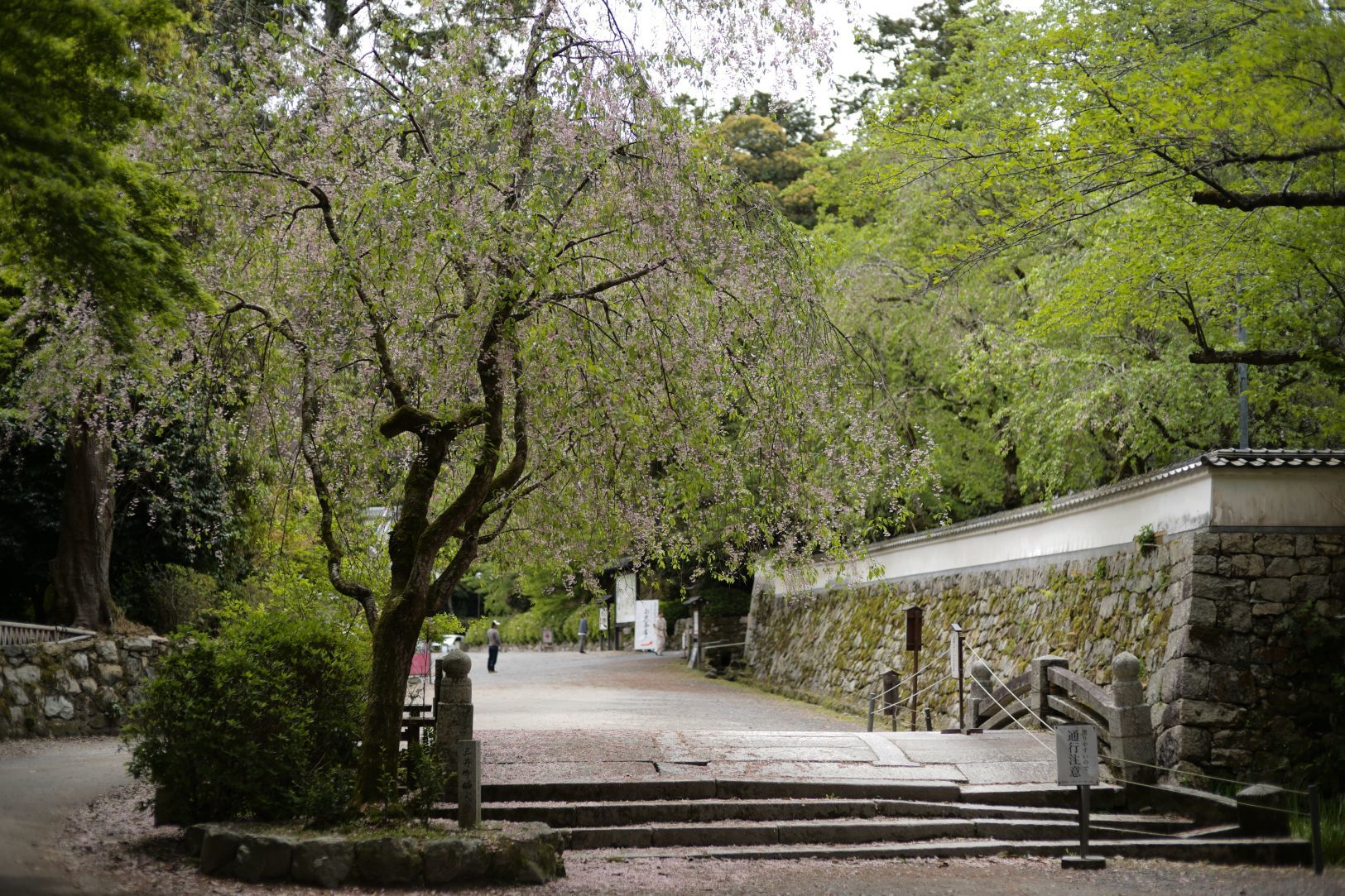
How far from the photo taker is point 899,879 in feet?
26.1

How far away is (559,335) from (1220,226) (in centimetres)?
686

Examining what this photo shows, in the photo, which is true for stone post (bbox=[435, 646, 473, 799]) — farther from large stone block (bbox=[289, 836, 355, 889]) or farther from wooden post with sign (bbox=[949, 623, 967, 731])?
wooden post with sign (bbox=[949, 623, 967, 731])

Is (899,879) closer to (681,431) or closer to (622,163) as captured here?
(681,431)

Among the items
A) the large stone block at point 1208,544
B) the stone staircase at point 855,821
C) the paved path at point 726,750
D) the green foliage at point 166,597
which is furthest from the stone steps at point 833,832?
the green foliage at point 166,597

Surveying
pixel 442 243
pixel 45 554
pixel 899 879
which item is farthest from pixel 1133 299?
pixel 45 554

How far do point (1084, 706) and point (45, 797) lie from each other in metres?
9.55

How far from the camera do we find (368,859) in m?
7.15

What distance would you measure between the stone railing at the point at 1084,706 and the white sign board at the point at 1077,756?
206 centimetres

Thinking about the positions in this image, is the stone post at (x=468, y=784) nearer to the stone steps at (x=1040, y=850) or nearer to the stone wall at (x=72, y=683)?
the stone steps at (x=1040, y=850)

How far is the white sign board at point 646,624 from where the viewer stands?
3625 cm

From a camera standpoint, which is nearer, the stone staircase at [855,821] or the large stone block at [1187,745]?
the stone staircase at [855,821]

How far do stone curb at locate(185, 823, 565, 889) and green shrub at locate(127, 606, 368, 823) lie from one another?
58 cm

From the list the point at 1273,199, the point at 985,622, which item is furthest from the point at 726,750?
the point at 1273,199

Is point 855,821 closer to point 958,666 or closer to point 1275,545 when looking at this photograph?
point 1275,545
